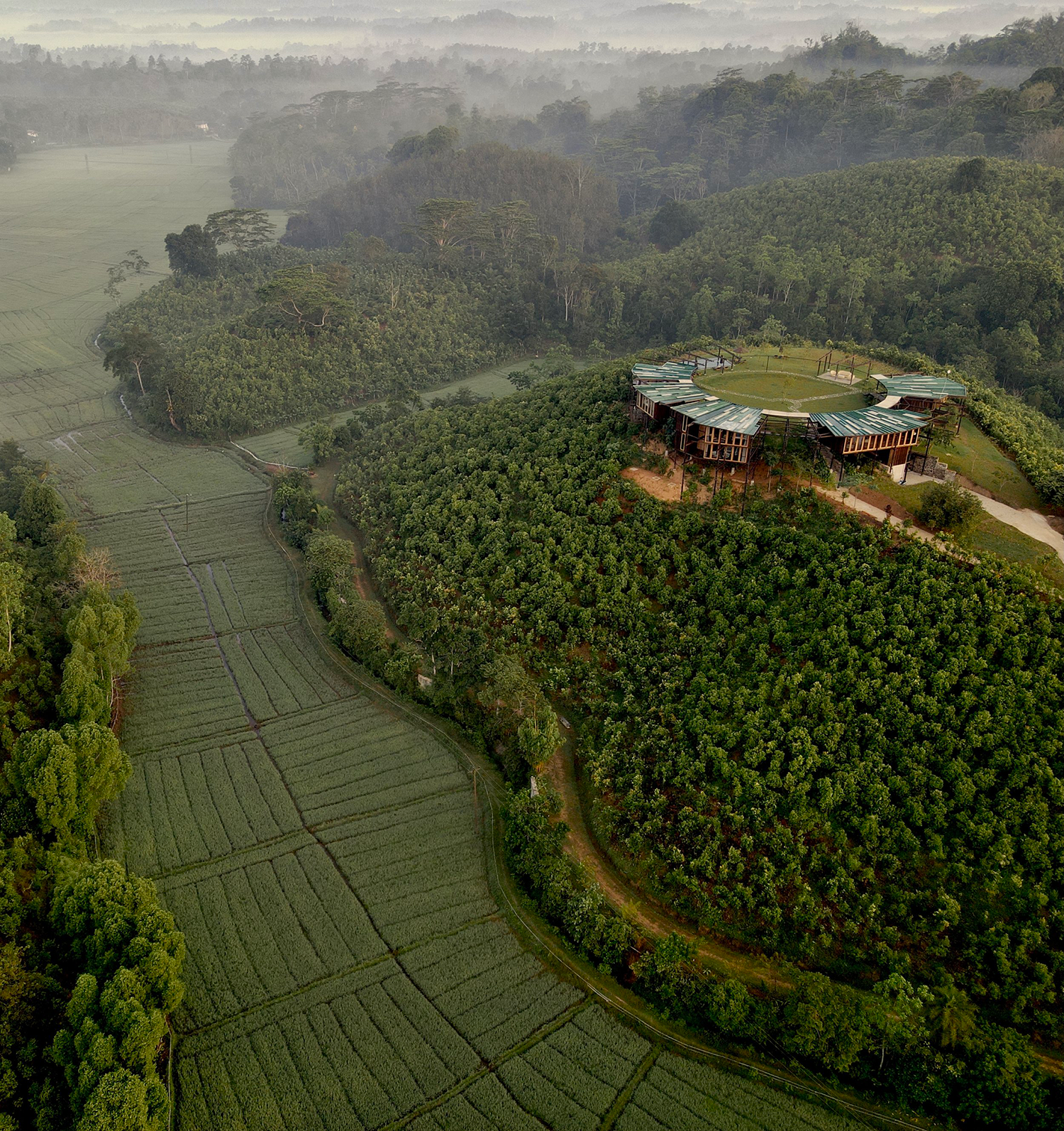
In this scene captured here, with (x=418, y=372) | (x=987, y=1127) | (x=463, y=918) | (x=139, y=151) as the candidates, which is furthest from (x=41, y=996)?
(x=139, y=151)

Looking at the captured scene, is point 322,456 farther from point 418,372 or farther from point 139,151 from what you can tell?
point 139,151

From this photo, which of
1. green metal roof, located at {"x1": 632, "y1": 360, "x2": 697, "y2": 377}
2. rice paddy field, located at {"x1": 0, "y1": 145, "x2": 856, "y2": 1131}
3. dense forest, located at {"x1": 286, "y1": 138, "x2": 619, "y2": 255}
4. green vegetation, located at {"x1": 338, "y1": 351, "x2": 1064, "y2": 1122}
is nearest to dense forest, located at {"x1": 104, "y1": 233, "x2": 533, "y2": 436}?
rice paddy field, located at {"x1": 0, "y1": 145, "x2": 856, "y2": 1131}

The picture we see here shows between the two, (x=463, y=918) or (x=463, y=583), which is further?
(x=463, y=583)

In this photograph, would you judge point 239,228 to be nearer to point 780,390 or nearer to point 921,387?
point 780,390

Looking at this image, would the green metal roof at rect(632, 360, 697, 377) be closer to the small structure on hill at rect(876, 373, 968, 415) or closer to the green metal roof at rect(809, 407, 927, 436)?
the green metal roof at rect(809, 407, 927, 436)

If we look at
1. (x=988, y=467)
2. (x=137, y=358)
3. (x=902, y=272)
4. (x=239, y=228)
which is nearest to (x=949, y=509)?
(x=988, y=467)
